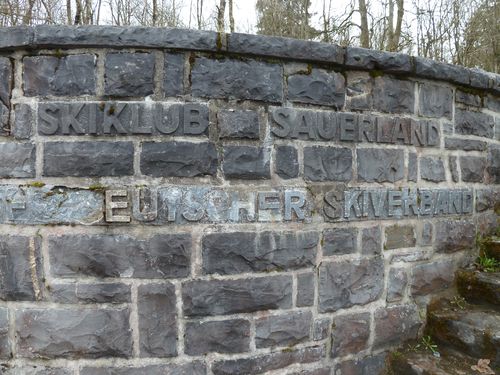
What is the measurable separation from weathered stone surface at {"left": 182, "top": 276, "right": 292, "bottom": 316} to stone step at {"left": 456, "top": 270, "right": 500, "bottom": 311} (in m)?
1.45

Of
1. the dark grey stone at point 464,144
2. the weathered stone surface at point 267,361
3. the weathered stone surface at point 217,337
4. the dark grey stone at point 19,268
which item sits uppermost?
the dark grey stone at point 464,144

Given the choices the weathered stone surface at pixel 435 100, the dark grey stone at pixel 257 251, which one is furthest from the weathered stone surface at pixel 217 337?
the weathered stone surface at pixel 435 100

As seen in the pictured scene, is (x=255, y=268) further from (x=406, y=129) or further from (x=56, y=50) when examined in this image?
(x=56, y=50)

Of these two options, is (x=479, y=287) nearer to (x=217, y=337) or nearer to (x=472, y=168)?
(x=472, y=168)

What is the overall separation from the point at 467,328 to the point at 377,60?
1.77 metres

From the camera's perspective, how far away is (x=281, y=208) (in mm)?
2387

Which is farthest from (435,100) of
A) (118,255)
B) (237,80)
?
(118,255)

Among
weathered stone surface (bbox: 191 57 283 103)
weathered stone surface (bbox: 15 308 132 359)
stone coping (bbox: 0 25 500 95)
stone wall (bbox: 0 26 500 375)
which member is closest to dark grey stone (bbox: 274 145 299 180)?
stone wall (bbox: 0 26 500 375)

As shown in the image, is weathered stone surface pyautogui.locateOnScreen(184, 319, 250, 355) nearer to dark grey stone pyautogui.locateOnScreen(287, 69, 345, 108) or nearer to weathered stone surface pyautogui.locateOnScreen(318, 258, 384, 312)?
weathered stone surface pyautogui.locateOnScreen(318, 258, 384, 312)

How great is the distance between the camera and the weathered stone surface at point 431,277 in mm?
2830

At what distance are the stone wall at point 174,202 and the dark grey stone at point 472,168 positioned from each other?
44.4 inches

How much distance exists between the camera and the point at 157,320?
2.24m

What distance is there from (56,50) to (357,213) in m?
1.94

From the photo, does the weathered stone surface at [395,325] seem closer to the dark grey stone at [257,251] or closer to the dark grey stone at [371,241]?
the dark grey stone at [371,241]
